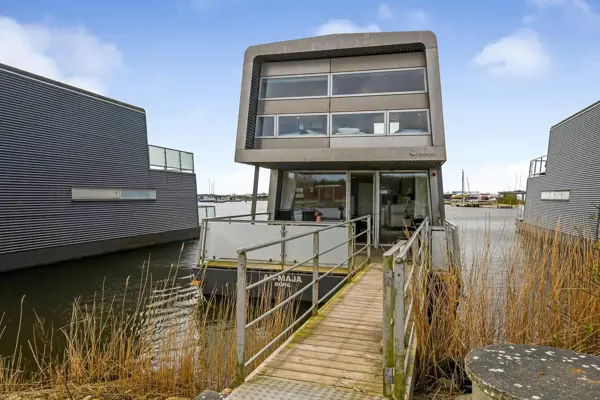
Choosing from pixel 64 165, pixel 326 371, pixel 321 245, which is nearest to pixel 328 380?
pixel 326 371

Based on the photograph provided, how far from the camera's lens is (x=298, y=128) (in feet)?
33.2

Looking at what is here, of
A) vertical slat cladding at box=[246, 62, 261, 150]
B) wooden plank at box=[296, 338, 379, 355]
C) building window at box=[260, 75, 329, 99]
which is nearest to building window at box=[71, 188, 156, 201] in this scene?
vertical slat cladding at box=[246, 62, 261, 150]

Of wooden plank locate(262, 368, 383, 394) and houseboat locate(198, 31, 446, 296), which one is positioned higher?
houseboat locate(198, 31, 446, 296)

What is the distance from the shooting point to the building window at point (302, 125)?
32.9 feet

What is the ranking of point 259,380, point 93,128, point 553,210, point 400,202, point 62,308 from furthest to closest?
1. point 553,210
2. point 93,128
3. point 400,202
4. point 62,308
5. point 259,380

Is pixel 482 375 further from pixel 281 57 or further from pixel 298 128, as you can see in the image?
pixel 281 57

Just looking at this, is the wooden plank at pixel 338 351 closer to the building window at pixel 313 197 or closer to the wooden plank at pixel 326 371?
the wooden plank at pixel 326 371

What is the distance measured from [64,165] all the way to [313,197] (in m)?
10.3

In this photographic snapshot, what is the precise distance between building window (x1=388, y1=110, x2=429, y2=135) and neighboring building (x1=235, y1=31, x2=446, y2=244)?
0.07ft

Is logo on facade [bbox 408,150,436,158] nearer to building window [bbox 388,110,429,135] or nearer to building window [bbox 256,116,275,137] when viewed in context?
building window [bbox 388,110,429,135]

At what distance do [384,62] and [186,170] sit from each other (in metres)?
16.5

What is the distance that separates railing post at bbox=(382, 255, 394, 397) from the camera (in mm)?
3148

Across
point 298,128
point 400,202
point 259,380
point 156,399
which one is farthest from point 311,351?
point 400,202

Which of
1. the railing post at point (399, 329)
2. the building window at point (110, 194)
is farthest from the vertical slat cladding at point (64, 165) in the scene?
the railing post at point (399, 329)
